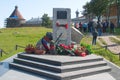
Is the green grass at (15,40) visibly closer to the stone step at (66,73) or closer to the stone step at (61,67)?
the stone step at (61,67)

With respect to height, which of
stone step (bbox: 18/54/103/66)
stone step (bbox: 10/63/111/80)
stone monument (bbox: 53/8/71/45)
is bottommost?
stone step (bbox: 10/63/111/80)

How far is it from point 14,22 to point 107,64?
6934 cm

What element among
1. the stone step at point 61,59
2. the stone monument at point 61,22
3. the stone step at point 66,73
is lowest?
the stone step at point 66,73

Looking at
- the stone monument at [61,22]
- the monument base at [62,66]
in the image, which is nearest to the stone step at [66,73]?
the monument base at [62,66]

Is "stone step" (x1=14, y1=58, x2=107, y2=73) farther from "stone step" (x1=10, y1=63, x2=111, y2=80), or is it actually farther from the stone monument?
the stone monument

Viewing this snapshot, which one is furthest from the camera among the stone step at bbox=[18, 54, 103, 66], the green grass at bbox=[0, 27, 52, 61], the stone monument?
the green grass at bbox=[0, 27, 52, 61]

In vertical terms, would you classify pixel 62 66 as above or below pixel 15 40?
below

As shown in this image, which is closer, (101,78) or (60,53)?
(101,78)

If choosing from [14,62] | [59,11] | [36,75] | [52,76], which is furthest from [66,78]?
[59,11]

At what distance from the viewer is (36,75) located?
1169cm

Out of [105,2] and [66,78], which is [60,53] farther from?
[105,2]

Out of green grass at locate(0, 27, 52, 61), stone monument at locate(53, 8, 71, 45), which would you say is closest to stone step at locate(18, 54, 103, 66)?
stone monument at locate(53, 8, 71, 45)

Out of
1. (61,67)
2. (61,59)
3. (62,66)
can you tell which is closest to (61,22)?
(61,59)

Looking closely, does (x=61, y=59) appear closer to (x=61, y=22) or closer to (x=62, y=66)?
(x=62, y=66)
